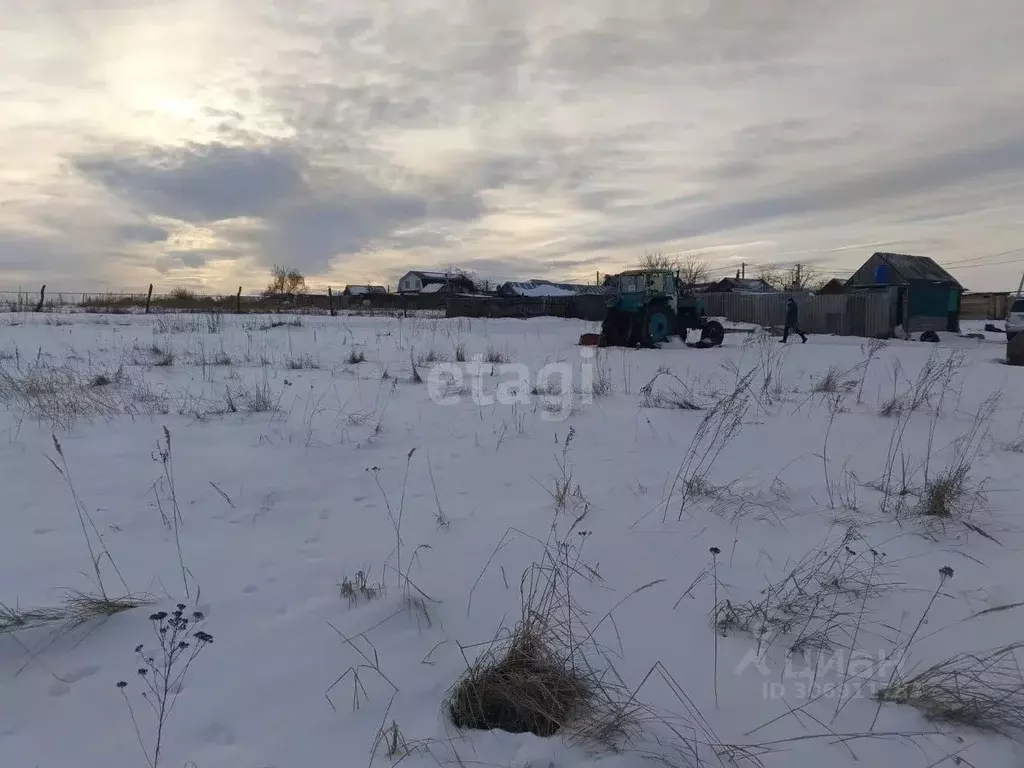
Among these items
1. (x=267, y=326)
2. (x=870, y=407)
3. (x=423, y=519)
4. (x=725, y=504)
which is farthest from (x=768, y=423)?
(x=267, y=326)

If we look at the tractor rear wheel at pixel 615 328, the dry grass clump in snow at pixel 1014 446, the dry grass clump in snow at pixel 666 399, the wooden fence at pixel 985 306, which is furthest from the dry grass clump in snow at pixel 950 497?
the wooden fence at pixel 985 306

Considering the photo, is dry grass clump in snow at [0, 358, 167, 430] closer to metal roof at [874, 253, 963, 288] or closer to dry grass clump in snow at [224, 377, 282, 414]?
dry grass clump in snow at [224, 377, 282, 414]

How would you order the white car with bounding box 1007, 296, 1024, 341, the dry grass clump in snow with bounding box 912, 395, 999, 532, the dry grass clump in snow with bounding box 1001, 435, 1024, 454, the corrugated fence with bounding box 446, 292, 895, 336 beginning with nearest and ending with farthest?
1. the dry grass clump in snow with bounding box 912, 395, 999, 532
2. the dry grass clump in snow with bounding box 1001, 435, 1024, 454
3. the white car with bounding box 1007, 296, 1024, 341
4. the corrugated fence with bounding box 446, 292, 895, 336

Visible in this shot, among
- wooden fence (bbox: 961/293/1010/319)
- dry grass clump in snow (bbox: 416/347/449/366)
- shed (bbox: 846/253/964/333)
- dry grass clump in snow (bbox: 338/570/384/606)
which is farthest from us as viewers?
wooden fence (bbox: 961/293/1010/319)

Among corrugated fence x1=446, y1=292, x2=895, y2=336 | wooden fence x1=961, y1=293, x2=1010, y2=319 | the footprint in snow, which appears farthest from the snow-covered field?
wooden fence x1=961, y1=293, x2=1010, y2=319

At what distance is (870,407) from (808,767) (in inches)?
202

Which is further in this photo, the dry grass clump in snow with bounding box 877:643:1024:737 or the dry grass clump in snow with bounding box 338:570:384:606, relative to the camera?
the dry grass clump in snow with bounding box 338:570:384:606

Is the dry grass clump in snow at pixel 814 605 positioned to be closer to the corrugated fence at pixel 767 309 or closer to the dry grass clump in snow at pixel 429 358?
the dry grass clump in snow at pixel 429 358

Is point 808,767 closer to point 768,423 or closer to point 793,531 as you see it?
point 793,531

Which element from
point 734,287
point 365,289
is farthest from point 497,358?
point 365,289

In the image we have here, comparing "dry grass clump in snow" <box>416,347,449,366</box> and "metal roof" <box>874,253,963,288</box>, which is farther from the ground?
"metal roof" <box>874,253,963,288</box>

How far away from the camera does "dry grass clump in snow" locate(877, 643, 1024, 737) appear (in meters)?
1.79

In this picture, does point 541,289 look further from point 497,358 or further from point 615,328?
point 497,358

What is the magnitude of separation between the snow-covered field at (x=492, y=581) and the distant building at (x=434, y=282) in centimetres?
5092
